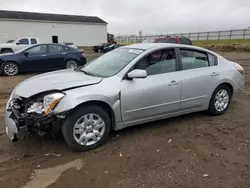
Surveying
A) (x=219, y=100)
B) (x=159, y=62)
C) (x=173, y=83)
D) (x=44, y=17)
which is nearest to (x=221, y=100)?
(x=219, y=100)

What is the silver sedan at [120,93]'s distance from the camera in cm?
338

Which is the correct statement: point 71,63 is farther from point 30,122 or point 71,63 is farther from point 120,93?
point 30,122

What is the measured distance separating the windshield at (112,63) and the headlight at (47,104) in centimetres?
91

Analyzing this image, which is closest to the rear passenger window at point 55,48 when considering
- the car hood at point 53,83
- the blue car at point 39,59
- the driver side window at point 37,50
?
the blue car at point 39,59

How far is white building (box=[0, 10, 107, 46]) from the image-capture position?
1428 inches

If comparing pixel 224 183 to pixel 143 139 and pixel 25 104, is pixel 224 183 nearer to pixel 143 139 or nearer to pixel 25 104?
pixel 143 139

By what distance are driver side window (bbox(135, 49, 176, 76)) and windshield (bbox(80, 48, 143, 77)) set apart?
0.64 feet

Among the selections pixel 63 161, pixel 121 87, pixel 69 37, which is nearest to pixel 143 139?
pixel 121 87

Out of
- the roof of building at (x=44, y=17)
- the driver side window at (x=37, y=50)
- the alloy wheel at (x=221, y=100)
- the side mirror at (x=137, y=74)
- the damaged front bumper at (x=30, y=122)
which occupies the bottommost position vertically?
the alloy wheel at (x=221, y=100)

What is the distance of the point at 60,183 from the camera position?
285 centimetres

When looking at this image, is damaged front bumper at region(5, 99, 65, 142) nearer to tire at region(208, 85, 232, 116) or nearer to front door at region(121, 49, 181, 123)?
front door at region(121, 49, 181, 123)

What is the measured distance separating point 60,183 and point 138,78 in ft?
6.12

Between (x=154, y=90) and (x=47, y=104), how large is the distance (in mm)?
1682

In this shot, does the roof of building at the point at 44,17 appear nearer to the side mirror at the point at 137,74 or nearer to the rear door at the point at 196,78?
the rear door at the point at 196,78
